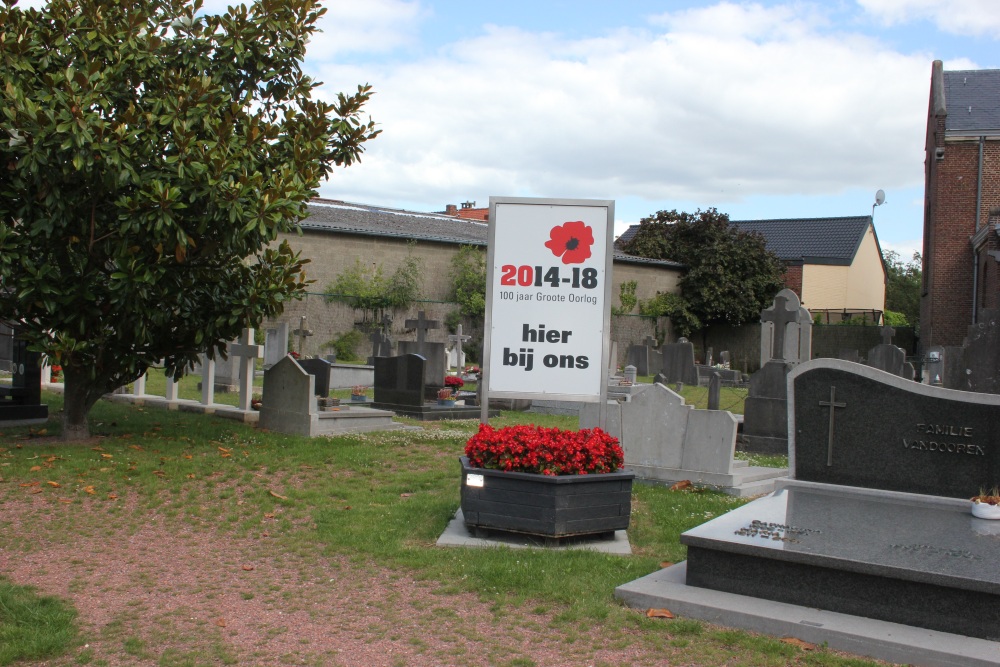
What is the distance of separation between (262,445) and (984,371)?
30.6 ft

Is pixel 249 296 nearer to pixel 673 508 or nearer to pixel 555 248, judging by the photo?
pixel 555 248

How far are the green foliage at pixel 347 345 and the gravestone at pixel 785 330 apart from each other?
1820 centimetres

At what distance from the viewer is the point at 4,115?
933 cm

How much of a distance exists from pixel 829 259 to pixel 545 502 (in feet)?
157

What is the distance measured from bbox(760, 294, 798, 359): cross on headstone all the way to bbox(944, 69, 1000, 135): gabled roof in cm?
2169

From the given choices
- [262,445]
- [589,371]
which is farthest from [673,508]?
[262,445]

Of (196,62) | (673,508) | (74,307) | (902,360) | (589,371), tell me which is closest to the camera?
(589,371)

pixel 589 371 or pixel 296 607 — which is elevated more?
pixel 589 371

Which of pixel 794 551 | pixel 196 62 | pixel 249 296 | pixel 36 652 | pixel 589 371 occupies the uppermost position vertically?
pixel 196 62

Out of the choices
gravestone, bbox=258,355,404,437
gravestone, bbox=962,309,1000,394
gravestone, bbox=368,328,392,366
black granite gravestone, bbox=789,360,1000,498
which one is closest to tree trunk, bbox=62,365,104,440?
gravestone, bbox=258,355,404,437

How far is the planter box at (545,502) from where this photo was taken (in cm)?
715

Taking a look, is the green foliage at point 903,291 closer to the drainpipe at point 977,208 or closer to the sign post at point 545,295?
the drainpipe at point 977,208

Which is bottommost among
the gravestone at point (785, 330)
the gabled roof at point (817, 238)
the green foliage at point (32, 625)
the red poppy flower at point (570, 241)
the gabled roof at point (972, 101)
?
the green foliage at point (32, 625)

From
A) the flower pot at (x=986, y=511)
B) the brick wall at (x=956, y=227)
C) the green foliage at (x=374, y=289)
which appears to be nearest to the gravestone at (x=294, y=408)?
the flower pot at (x=986, y=511)
